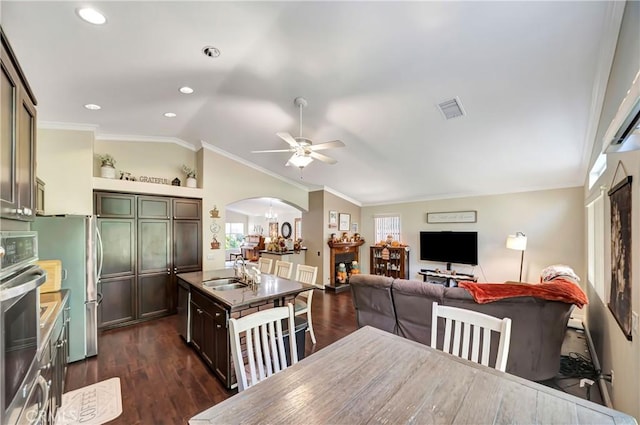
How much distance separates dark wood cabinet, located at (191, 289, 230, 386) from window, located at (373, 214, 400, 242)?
525cm

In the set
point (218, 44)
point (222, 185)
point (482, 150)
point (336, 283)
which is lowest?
point (336, 283)

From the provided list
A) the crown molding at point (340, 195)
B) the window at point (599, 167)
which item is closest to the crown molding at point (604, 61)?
the window at point (599, 167)

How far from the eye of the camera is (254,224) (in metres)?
13.4

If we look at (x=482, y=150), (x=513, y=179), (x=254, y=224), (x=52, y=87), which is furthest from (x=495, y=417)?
(x=254, y=224)

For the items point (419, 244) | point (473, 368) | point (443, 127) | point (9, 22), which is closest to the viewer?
point (473, 368)

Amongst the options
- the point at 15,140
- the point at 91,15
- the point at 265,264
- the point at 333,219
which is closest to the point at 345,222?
the point at 333,219

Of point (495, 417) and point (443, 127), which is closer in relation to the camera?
point (495, 417)

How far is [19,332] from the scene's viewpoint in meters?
1.12

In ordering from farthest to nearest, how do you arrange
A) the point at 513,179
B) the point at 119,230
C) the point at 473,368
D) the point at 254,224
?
the point at 254,224, the point at 513,179, the point at 119,230, the point at 473,368

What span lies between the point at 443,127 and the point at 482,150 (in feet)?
3.08

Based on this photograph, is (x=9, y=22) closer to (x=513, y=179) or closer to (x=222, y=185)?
(x=222, y=185)

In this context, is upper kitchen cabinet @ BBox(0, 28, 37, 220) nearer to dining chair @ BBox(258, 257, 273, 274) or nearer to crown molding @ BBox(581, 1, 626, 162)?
crown molding @ BBox(581, 1, 626, 162)

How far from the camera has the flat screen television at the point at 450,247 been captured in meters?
5.84

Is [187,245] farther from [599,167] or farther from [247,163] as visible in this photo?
[599,167]
